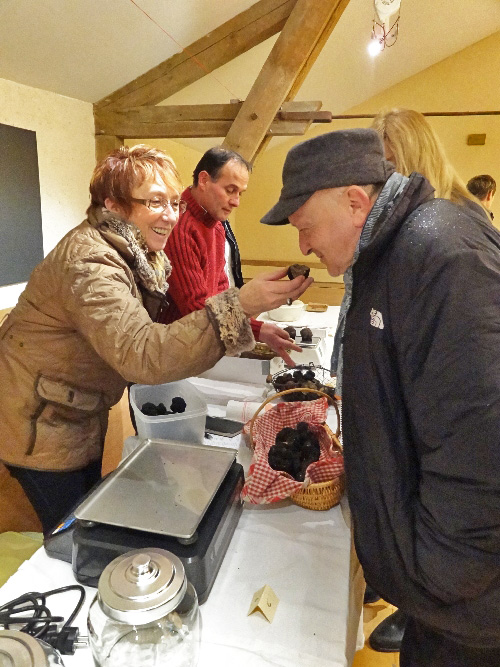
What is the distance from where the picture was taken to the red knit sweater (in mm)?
1777

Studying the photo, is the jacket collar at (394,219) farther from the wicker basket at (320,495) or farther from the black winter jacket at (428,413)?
the wicker basket at (320,495)

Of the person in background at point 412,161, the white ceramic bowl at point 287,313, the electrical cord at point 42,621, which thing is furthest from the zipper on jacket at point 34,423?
the white ceramic bowl at point 287,313

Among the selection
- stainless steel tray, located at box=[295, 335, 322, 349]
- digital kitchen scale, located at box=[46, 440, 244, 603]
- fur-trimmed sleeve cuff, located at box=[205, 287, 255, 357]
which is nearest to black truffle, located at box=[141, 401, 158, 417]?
digital kitchen scale, located at box=[46, 440, 244, 603]

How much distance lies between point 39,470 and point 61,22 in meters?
1.97

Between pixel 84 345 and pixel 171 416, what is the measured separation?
0.29 meters

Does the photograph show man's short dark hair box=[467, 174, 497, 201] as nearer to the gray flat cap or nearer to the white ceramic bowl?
the white ceramic bowl

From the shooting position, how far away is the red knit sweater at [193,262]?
5.83 feet

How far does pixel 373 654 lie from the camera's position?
1.64 m

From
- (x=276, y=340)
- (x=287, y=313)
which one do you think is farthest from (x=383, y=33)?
(x=276, y=340)

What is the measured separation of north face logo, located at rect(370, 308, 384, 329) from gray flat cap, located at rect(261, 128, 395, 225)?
0.81 feet

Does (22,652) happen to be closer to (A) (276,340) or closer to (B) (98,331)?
(B) (98,331)

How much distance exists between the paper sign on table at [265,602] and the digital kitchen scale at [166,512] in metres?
0.09

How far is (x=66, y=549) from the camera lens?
911mm

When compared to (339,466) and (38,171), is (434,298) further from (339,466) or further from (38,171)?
(38,171)
